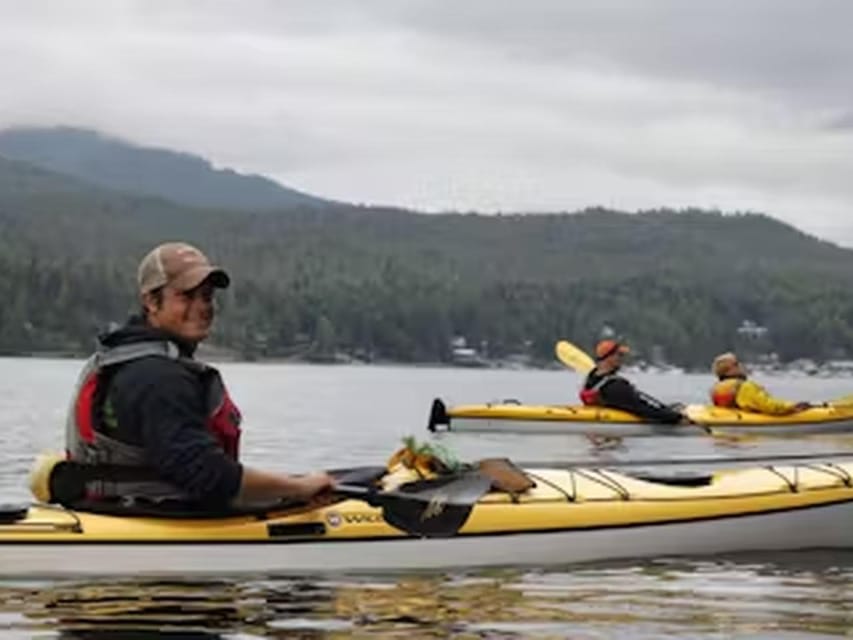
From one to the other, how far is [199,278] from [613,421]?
18.2 meters

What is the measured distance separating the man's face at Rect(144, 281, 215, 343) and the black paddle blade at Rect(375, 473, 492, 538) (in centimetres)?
168

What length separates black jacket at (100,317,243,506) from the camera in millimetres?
8375

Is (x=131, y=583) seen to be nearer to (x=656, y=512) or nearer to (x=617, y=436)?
(x=656, y=512)

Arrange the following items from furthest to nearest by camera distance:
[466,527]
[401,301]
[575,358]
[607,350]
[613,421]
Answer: [401,301]
[575,358]
[607,350]
[613,421]
[466,527]

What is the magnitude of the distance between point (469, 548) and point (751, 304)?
162376 millimetres

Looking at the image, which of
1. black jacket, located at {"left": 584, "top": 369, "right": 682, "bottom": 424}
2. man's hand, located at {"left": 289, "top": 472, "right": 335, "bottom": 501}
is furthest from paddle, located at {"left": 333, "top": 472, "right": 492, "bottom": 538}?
black jacket, located at {"left": 584, "top": 369, "right": 682, "bottom": 424}

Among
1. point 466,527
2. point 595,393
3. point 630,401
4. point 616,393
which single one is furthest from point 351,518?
point 595,393

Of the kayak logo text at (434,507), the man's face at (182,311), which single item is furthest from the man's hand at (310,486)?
the man's face at (182,311)

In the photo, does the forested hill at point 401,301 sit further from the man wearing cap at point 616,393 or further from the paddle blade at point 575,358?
the man wearing cap at point 616,393

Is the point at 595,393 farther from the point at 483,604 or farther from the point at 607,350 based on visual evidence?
the point at 483,604

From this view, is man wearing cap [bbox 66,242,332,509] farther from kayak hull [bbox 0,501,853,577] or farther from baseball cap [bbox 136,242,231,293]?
kayak hull [bbox 0,501,853,577]

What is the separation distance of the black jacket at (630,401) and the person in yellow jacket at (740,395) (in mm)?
1387

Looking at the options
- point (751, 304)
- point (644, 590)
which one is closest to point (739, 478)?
point (644, 590)

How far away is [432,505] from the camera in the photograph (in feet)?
31.5
